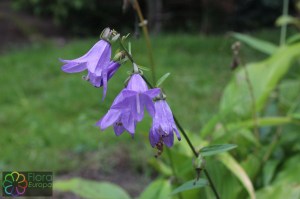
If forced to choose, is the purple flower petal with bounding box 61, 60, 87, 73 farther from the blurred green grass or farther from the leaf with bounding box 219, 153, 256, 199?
the leaf with bounding box 219, 153, 256, 199

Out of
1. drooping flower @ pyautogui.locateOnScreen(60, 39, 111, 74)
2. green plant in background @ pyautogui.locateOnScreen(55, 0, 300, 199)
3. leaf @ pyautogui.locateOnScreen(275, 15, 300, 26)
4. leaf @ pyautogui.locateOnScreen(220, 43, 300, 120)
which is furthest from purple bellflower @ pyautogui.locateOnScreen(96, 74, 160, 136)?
leaf @ pyautogui.locateOnScreen(275, 15, 300, 26)

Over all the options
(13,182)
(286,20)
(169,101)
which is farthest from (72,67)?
(169,101)

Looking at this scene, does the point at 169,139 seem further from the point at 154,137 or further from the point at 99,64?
the point at 99,64

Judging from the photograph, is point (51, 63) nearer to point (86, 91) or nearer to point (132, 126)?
point (86, 91)

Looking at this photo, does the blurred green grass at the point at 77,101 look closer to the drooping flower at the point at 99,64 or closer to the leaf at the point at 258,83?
the leaf at the point at 258,83

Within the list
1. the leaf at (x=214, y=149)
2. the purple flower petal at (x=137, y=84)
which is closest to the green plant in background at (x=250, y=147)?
the leaf at (x=214, y=149)

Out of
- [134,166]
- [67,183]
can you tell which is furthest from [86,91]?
[67,183]
